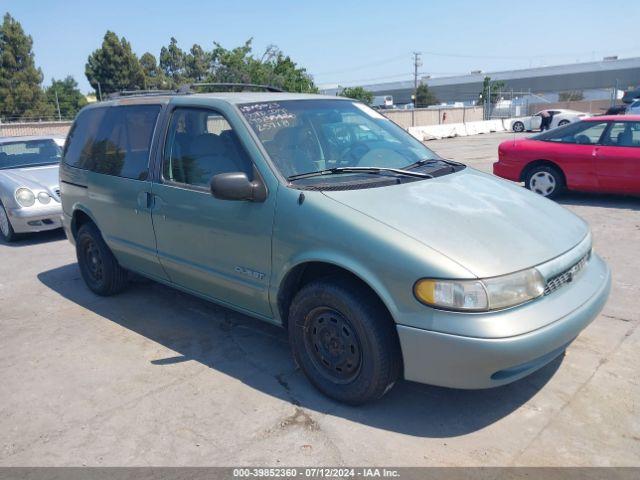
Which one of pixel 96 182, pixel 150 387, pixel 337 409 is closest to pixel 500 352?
pixel 337 409

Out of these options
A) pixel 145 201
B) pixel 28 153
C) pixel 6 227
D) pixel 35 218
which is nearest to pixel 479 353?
pixel 145 201

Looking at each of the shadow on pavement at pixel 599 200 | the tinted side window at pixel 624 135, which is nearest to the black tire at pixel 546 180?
the shadow on pavement at pixel 599 200

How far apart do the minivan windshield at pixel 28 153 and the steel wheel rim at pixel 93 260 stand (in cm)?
409

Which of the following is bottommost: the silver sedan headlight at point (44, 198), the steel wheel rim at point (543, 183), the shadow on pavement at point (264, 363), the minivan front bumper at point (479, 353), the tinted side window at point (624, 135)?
the shadow on pavement at point (264, 363)

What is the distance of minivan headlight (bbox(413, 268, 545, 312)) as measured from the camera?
2.69 metres

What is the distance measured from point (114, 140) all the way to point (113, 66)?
5676 cm

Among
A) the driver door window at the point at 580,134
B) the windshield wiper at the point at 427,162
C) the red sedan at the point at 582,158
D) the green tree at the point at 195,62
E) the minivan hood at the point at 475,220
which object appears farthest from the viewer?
the green tree at the point at 195,62

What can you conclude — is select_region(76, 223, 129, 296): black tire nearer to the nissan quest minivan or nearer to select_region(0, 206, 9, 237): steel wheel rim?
the nissan quest minivan

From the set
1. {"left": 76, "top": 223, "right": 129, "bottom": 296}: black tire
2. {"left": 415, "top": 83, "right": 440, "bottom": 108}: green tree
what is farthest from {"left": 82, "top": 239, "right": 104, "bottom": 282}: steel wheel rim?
{"left": 415, "top": 83, "right": 440, "bottom": 108}: green tree

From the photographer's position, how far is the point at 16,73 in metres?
45.4

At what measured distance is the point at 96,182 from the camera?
496 cm

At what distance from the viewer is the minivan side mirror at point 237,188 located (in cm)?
337

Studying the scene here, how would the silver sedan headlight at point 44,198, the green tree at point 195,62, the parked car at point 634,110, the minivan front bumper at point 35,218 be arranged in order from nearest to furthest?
1. the minivan front bumper at point 35,218
2. the silver sedan headlight at point 44,198
3. the parked car at point 634,110
4. the green tree at point 195,62

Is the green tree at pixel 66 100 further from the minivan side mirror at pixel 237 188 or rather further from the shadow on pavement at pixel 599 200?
the minivan side mirror at pixel 237 188
